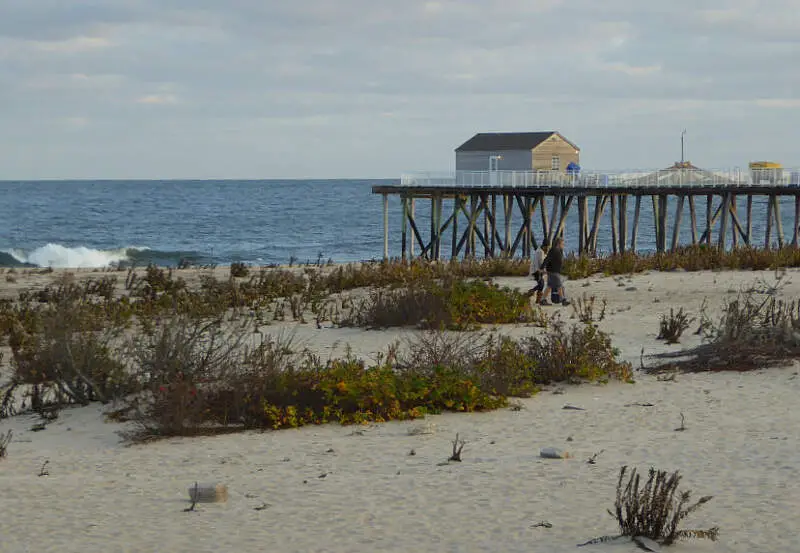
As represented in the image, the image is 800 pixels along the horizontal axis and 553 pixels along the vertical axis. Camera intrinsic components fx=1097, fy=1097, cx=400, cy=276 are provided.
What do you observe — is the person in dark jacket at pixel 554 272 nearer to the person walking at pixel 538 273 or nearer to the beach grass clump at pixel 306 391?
the person walking at pixel 538 273

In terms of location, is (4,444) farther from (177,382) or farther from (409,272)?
(409,272)

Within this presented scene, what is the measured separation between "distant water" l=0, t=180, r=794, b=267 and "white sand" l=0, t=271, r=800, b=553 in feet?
105

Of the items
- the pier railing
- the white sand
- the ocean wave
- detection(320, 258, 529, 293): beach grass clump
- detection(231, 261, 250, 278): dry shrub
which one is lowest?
the ocean wave

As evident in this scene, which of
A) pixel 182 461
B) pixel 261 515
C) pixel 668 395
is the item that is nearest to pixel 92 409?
pixel 182 461

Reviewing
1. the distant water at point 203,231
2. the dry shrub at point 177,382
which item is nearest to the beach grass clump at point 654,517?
the dry shrub at point 177,382

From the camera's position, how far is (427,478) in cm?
862

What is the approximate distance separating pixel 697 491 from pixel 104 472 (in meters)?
4.78

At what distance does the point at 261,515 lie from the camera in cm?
771

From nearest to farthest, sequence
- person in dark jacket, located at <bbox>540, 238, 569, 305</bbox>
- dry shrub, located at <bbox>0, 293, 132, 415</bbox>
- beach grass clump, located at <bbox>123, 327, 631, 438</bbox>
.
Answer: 1. beach grass clump, located at <bbox>123, 327, 631, 438</bbox>
2. dry shrub, located at <bbox>0, 293, 132, 415</bbox>
3. person in dark jacket, located at <bbox>540, 238, 569, 305</bbox>

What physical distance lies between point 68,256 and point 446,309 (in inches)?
1688

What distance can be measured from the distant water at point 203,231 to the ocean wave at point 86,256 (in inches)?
2.0

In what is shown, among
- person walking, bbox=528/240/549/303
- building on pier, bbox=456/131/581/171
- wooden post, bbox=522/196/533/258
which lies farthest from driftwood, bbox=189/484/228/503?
building on pier, bbox=456/131/581/171

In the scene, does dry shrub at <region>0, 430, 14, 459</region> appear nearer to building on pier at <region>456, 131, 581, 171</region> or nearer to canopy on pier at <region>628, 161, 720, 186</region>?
canopy on pier at <region>628, 161, 720, 186</region>

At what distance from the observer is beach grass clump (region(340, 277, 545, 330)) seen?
677 inches
